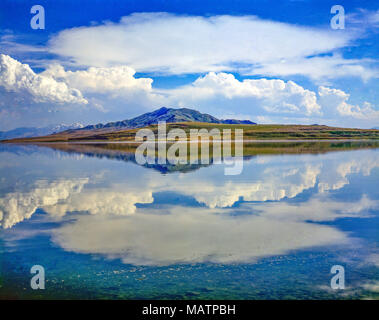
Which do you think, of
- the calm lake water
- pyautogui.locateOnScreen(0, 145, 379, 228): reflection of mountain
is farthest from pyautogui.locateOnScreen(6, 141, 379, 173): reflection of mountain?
the calm lake water

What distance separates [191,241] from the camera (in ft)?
51.4

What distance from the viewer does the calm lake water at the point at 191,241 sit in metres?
11.6

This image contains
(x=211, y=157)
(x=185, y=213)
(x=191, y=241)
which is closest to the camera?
(x=191, y=241)

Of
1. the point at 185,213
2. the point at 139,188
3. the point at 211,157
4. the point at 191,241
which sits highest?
the point at 211,157

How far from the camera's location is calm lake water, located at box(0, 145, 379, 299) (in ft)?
38.2

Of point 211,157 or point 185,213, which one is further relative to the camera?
point 211,157

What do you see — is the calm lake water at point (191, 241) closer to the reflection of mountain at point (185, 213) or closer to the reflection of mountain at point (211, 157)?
the reflection of mountain at point (185, 213)

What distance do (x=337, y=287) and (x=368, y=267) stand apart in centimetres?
207

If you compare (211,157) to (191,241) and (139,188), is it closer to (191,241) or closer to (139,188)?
(139,188)

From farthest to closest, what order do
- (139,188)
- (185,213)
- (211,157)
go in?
1. (211,157)
2. (139,188)
3. (185,213)


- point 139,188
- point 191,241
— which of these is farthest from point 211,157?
point 191,241

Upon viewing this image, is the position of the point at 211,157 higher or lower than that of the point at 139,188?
higher

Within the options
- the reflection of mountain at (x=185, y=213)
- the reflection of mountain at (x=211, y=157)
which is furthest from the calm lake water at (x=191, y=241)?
the reflection of mountain at (x=211, y=157)

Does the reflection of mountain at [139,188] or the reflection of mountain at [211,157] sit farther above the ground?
the reflection of mountain at [211,157]
